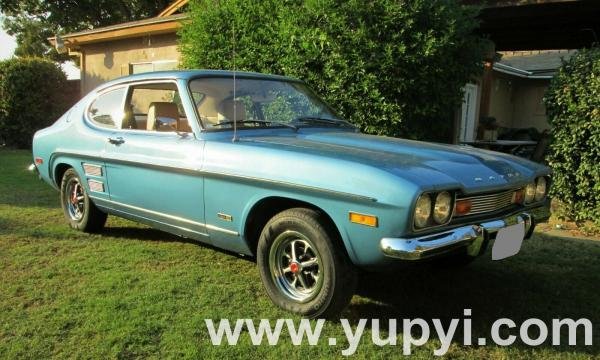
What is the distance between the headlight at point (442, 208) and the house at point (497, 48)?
557 centimetres

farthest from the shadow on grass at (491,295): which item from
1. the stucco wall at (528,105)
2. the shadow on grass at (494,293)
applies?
the stucco wall at (528,105)

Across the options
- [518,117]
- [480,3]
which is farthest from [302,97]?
[518,117]

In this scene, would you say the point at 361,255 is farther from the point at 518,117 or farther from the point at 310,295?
the point at 518,117

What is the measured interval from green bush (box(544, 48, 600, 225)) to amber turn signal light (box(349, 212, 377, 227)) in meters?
3.97

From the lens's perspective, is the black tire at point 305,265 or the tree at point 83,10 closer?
the black tire at point 305,265

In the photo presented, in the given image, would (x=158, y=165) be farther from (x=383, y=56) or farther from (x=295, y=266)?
(x=383, y=56)

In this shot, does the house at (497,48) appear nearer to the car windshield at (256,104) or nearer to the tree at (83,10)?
the car windshield at (256,104)

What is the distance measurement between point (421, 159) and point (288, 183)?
860mm

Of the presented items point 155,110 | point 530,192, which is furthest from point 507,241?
point 155,110

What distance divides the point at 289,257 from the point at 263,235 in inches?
8.7

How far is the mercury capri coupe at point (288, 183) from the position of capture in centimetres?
303

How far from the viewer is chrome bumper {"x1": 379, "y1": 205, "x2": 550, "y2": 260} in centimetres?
288

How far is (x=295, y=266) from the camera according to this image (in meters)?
3.46

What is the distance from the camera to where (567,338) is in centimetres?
333
